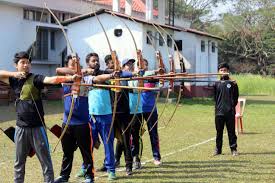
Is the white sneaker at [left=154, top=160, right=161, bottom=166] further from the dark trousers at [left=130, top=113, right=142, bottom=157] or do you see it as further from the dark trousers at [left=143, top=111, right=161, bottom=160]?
the dark trousers at [left=130, top=113, right=142, bottom=157]

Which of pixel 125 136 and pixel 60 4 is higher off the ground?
pixel 60 4

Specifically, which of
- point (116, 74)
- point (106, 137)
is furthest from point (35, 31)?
point (116, 74)

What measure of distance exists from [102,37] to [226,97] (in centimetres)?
1643

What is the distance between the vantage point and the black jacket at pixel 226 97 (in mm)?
9367

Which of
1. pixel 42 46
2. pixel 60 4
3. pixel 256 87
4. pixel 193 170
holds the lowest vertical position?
pixel 193 170

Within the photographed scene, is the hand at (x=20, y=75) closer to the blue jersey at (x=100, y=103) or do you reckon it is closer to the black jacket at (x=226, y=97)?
the blue jersey at (x=100, y=103)

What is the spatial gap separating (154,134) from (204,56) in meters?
23.2

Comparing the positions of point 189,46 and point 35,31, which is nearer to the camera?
point 35,31

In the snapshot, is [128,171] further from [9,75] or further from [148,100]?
[9,75]

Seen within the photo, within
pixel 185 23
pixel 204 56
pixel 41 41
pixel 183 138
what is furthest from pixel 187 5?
pixel 183 138

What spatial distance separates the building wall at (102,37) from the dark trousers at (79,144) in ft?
59.2

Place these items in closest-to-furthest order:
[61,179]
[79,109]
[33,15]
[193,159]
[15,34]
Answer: [79,109] → [61,179] → [193,159] → [15,34] → [33,15]

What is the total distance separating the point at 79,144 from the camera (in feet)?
22.0

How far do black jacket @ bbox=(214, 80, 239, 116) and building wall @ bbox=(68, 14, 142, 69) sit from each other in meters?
15.4
